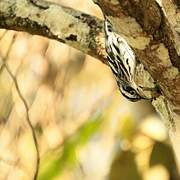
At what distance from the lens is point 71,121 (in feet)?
7.04

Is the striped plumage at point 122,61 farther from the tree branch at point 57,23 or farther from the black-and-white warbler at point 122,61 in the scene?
the tree branch at point 57,23

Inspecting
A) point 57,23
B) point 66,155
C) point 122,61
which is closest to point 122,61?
point 122,61

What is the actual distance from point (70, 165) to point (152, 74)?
1.22 m

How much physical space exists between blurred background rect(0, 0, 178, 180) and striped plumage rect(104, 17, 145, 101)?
55 cm

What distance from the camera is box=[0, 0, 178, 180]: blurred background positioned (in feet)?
6.28

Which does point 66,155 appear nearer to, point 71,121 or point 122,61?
point 71,121

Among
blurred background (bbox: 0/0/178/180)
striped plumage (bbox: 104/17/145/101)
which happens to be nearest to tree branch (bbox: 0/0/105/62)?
striped plumage (bbox: 104/17/145/101)

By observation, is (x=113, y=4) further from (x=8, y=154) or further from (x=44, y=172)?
(x=44, y=172)

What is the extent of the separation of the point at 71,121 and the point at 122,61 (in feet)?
3.48

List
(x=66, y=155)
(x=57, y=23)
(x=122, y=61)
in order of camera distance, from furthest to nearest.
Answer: (x=66, y=155), (x=57, y=23), (x=122, y=61)

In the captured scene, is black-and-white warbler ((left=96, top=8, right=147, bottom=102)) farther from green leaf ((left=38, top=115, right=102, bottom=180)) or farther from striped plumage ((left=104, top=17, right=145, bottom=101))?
green leaf ((left=38, top=115, right=102, bottom=180))

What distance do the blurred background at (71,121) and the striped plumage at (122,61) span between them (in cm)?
55

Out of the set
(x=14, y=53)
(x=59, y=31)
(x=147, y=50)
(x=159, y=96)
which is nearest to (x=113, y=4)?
(x=147, y=50)

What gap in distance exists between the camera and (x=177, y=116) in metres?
1.10
